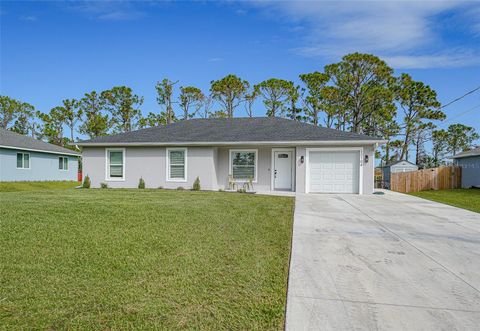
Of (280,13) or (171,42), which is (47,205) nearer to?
(171,42)

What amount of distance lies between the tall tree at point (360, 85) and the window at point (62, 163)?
25.7 metres

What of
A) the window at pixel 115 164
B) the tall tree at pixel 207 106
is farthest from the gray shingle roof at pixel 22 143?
the tall tree at pixel 207 106

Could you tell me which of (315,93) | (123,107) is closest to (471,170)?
(315,93)

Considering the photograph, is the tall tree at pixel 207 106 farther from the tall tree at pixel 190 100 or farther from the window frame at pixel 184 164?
the window frame at pixel 184 164

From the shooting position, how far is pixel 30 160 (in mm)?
21906

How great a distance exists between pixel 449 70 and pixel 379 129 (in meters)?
12.4

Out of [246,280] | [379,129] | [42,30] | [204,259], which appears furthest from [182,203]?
[379,129]

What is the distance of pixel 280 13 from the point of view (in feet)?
39.9

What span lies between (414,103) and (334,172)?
2267 cm

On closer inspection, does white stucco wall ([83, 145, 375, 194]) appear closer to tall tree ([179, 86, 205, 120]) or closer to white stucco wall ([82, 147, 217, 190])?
white stucco wall ([82, 147, 217, 190])

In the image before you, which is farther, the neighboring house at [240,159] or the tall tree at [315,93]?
the tall tree at [315,93]

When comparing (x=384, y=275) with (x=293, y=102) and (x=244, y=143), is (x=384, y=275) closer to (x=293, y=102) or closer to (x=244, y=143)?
(x=244, y=143)

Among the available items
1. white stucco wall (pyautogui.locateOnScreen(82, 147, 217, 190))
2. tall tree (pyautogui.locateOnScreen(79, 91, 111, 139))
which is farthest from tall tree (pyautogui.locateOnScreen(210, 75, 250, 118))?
white stucco wall (pyautogui.locateOnScreen(82, 147, 217, 190))

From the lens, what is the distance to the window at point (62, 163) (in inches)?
986
